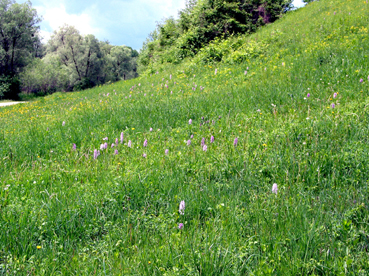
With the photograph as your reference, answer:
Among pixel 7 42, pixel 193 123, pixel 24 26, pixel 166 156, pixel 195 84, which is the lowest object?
pixel 166 156

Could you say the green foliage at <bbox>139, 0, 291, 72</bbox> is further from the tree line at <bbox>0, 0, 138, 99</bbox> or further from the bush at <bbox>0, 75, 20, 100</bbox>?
the tree line at <bbox>0, 0, 138, 99</bbox>

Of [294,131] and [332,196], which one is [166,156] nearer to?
[294,131]

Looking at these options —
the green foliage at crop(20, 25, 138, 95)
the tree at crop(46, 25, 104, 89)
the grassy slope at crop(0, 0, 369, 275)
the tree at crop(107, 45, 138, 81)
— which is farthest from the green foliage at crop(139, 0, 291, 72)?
the tree at crop(107, 45, 138, 81)

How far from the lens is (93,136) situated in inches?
225

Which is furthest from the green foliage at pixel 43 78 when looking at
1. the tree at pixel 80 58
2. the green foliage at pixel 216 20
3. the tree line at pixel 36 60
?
the green foliage at pixel 216 20

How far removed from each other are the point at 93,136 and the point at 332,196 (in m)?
4.79

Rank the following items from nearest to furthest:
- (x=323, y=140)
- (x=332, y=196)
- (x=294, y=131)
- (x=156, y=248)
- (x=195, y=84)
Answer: (x=156, y=248)
(x=332, y=196)
(x=323, y=140)
(x=294, y=131)
(x=195, y=84)

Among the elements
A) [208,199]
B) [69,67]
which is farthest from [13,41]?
[208,199]

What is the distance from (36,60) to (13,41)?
15.8 feet

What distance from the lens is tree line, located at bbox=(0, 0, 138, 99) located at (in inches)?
1345

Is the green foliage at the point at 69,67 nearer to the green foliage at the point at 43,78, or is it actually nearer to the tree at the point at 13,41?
the green foliage at the point at 43,78

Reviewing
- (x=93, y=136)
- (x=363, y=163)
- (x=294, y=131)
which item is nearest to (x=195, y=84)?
(x=93, y=136)

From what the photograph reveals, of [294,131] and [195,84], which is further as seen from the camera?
[195,84]

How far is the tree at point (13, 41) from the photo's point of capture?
3368 centimetres
